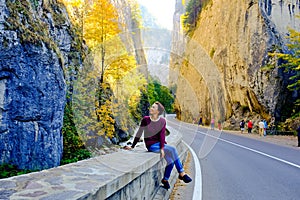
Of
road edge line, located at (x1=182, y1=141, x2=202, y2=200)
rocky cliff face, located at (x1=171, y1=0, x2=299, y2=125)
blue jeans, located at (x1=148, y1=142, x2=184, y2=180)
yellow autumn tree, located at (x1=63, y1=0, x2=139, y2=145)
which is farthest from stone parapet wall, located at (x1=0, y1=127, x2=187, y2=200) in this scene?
rocky cliff face, located at (x1=171, y1=0, x2=299, y2=125)

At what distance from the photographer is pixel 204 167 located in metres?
9.24

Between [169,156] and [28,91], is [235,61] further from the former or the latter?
[169,156]

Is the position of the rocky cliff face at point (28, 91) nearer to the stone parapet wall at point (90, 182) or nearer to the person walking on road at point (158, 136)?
the person walking on road at point (158, 136)

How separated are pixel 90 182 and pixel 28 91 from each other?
771 cm

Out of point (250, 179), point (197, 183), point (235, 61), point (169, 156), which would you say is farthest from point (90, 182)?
point (235, 61)

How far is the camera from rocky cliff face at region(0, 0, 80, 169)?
8836mm

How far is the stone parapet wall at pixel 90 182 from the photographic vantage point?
8.05ft

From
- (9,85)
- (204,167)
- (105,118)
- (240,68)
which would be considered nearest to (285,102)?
(240,68)

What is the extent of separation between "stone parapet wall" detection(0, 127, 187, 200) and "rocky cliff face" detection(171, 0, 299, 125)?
1547 cm

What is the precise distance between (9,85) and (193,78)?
43793 mm

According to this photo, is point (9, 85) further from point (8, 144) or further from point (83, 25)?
point (83, 25)

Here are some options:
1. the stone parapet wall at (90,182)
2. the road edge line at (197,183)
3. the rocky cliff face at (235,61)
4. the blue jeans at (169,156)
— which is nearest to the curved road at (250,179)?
the road edge line at (197,183)

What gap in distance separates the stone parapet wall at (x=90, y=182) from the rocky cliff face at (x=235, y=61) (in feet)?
50.8

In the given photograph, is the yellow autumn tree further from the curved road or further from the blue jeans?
the blue jeans
